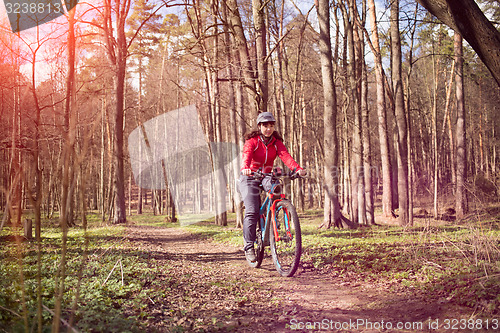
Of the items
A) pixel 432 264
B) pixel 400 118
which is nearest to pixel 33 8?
pixel 432 264

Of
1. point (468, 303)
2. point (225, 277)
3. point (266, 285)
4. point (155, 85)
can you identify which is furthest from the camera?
point (155, 85)

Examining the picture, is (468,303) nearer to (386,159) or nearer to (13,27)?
(386,159)

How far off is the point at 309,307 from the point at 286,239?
1.48 meters

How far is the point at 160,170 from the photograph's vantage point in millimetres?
31375

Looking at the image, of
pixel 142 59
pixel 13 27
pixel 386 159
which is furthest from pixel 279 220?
pixel 142 59

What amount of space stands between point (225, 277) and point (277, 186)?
1.57m

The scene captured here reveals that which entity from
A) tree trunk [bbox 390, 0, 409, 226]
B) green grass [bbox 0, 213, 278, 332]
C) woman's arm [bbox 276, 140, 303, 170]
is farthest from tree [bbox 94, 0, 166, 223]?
woman's arm [bbox 276, 140, 303, 170]

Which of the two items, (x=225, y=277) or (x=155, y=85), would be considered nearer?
(x=225, y=277)

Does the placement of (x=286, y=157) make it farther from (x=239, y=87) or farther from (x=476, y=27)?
(x=239, y=87)

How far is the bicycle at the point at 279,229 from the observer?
4984 millimetres

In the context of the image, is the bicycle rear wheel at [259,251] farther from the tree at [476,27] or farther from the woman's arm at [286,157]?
the tree at [476,27]

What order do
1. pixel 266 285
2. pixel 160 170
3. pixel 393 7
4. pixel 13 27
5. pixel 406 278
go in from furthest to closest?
pixel 160 170 → pixel 393 7 → pixel 13 27 → pixel 266 285 → pixel 406 278

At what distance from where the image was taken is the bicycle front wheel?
16.1 feet

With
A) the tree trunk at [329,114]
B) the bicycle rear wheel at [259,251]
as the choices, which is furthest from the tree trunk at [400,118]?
the bicycle rear wheel at [259,251]
